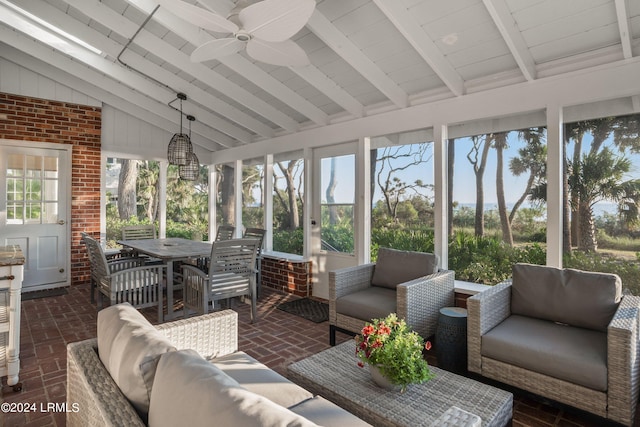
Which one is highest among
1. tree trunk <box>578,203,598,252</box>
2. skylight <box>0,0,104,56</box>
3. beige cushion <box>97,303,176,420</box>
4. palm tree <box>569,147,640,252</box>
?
skylight <box>0,0,104,56</box>

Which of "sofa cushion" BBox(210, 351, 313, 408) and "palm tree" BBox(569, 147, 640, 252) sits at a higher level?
"palm tree" BBox(569, 147, 640, 252)

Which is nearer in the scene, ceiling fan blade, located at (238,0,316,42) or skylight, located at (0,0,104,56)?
ceiling fan blade, located at (238,0,316,42)

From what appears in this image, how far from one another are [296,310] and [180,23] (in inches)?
132

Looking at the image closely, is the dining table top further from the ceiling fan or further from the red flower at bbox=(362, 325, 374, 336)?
the red flower at bbox=(362, 325, 374, 336)

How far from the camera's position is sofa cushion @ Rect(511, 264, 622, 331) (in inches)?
94.5

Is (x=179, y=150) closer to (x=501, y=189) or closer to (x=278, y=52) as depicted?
(x=278, y=52)

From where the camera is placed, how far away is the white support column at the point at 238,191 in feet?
21.5

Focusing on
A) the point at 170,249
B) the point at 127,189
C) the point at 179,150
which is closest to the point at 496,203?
the point at 170,249

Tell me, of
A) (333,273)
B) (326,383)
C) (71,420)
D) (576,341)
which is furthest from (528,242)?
(71,420)

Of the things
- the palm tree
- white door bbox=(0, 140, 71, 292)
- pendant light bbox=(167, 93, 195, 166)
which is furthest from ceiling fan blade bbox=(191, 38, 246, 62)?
white door bbox=(0, 140, 71, 292)

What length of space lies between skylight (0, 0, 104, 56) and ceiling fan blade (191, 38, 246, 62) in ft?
7.73

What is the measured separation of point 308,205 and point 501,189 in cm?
263

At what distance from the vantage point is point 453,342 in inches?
105

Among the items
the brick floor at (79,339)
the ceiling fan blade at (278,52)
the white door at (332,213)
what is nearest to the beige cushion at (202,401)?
the brick floor at (79,339)
